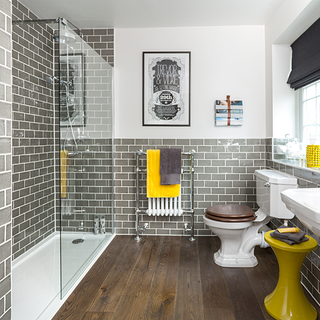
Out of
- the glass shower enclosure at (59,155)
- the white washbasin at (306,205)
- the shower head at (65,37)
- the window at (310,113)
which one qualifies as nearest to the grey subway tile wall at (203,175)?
the glass shower enclosure at (59,155)

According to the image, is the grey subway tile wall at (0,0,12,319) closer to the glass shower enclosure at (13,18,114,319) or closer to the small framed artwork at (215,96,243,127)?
the glass shower enclosure at (13,18,114,319)

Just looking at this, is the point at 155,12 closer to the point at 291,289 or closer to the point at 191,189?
the point at 191,189

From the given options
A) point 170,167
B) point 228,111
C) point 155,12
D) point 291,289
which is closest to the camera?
point 291,289

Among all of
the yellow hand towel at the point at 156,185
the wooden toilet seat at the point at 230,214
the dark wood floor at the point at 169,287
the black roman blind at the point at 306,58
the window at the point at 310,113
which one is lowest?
the dark wood floor at the point at 169,287

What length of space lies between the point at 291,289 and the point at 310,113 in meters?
1.66

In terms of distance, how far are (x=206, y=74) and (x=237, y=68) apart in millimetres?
360

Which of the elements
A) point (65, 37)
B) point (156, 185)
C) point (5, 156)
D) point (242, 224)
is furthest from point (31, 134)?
point (242, 224)

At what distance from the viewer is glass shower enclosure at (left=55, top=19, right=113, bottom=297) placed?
214 cm

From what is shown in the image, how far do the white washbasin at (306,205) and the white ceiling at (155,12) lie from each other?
6.64ft

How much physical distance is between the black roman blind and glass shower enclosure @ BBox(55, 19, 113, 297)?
193 centimetres

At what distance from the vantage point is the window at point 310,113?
2.58 m

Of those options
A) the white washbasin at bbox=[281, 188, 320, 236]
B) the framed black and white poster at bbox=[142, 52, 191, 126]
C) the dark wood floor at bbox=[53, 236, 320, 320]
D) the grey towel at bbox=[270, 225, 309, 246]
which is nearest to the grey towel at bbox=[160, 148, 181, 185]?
the framed black and white poster at bbox=[142, 52, 191, 126]

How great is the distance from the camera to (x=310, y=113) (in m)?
2.73

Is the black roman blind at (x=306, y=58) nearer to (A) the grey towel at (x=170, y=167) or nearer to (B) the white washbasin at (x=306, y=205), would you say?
(B) the white washbasin at (x=306, y=205)
